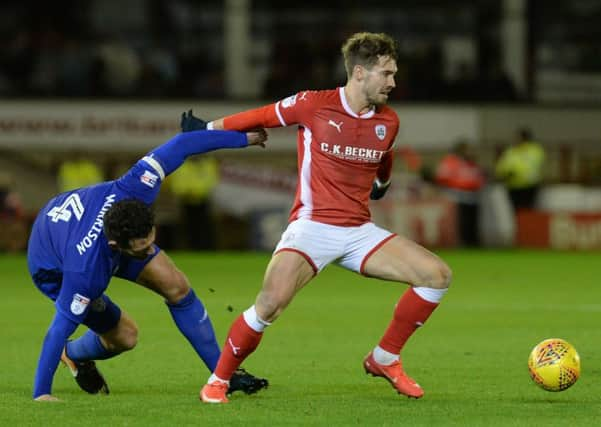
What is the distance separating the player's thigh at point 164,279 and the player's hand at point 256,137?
79 centimetres

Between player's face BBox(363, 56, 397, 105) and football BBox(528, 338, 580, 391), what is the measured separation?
159cm

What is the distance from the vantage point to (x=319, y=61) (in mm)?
24719

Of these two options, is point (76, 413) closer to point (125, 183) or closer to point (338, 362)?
point (125, 183)

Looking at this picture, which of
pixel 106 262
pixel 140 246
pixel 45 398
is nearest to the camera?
pixel 140 246

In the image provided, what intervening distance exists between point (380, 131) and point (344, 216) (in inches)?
19.0

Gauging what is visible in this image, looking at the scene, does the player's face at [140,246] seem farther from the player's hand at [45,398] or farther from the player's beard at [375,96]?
the player's beard at [375,96]

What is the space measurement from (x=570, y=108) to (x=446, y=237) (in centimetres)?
411

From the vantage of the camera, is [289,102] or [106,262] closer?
[106,262]

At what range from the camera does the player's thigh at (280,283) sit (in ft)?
23.6

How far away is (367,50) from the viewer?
728 centimetres

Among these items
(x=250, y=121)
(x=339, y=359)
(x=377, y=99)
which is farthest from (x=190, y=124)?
(x=339, y=359)

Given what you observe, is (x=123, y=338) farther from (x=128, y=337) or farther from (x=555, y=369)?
(x=555, y=369)

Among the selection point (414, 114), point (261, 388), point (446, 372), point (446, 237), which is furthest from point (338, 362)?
point (414, 114)

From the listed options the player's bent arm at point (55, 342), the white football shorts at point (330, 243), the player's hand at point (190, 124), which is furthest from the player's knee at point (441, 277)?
the player's bent arm at point (55, 342)
